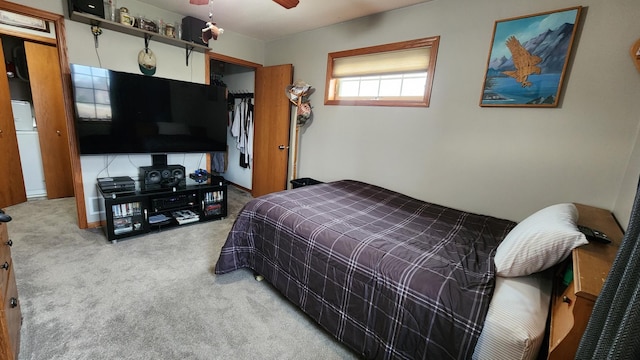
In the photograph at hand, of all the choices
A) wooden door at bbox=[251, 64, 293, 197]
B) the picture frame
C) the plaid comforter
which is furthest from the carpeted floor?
the picture frame

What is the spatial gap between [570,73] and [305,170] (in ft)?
8.91

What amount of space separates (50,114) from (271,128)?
291 centimetres

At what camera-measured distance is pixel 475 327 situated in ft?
3.25

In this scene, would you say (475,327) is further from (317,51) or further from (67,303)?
(317,51)

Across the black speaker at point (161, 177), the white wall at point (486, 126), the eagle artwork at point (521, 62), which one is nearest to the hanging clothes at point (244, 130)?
the black speaker at point (161, 177)

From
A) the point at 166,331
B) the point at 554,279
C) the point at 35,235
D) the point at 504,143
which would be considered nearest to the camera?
the point at 554,279

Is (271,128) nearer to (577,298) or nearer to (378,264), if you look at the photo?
(378,264)

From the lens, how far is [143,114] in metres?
2.68

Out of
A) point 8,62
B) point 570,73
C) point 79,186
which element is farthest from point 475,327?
point 8,62

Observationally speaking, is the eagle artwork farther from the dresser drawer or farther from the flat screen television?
the flat screen television

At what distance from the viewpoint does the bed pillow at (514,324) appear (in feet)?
2.97

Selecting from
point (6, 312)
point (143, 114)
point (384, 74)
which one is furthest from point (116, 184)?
point (384, 74)

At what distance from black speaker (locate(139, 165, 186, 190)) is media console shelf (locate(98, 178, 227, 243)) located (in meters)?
0.09

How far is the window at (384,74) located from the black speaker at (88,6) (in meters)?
2.28
